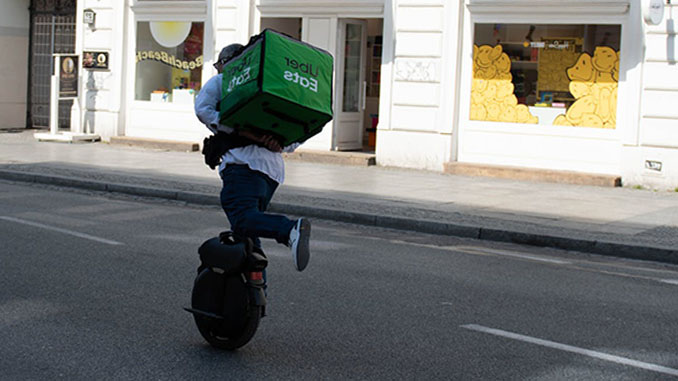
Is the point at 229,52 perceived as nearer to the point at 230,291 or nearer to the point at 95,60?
the point at 230,291

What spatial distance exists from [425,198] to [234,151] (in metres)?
8.00

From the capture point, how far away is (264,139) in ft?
18.3

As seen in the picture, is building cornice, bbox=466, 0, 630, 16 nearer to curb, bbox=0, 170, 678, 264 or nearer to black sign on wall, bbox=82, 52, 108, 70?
curb, bbox=0, 170, 678, 264

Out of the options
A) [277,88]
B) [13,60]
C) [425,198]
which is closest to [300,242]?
[277,88]

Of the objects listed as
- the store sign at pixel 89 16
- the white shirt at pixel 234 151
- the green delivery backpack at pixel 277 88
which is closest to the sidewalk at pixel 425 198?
the store sign at pixel 89 16

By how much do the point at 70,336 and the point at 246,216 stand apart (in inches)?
54.5

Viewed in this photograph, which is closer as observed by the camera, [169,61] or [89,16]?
[169,61]

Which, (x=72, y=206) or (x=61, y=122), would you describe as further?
(x=61, y=122)

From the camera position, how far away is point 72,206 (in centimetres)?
1208

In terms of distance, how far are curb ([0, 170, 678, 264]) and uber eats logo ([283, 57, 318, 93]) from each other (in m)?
5.64

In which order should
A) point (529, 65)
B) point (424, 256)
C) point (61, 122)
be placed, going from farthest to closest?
point (61, 122)
point (529, 65)
point (424, 256)

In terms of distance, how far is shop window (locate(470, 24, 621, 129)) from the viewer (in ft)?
52.1

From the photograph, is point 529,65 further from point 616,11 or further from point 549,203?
point 549,203

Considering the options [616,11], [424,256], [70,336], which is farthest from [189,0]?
[70,336]
